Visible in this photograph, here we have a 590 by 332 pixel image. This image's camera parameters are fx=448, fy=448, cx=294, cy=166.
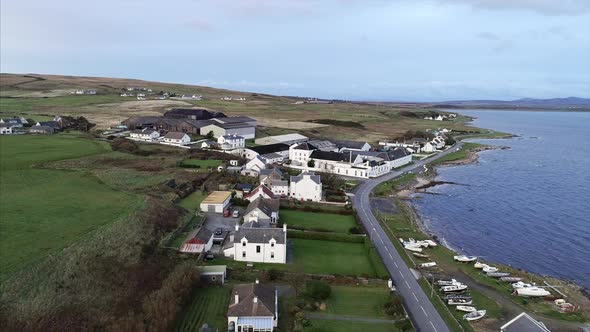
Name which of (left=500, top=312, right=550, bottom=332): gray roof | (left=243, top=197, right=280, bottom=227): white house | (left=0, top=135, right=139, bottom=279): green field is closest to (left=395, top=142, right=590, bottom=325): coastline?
(left=500, top=312, right=550, bottom=332): gray roof

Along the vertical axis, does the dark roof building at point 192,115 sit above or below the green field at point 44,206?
above

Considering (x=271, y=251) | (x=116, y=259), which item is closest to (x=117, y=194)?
(x=116, y=259)

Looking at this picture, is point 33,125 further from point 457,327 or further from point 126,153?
point 457,327

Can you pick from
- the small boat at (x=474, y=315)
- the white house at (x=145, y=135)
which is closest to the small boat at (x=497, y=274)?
the small boat at (x=474, y=315)

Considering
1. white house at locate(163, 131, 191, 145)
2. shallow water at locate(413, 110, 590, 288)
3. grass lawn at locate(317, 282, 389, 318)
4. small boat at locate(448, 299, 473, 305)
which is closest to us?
grass lawn at locate(317, 282, 389, 318)

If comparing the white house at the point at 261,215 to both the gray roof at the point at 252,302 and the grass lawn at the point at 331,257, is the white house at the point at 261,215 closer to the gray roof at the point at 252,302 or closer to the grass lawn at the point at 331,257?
the grass lawn at the point at 331,257

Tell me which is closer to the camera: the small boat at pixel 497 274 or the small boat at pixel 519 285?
the small boat at pixel 519 285

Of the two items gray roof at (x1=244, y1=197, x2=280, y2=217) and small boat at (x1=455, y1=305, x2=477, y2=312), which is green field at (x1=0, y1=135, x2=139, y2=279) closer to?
gray roof at (x1=244, y1=197, x2=280, y2=217)
